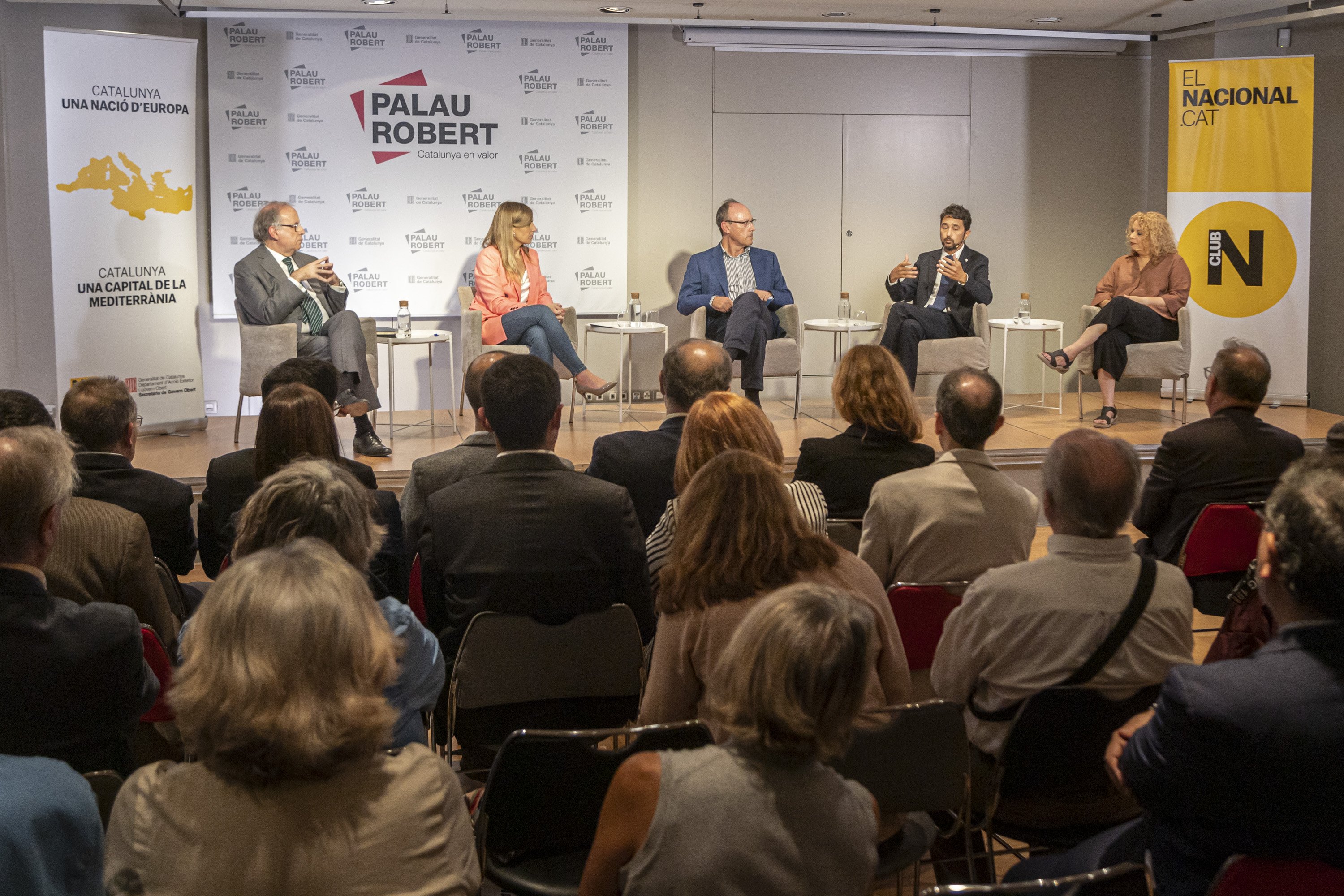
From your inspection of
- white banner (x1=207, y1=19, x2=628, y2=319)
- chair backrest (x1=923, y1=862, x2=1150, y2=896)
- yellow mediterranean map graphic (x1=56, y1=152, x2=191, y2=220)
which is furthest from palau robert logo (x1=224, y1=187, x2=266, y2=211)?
chair backrest (x1=923, y1=862, x2=1150, y2=896)

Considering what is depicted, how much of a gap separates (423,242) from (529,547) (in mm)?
5354

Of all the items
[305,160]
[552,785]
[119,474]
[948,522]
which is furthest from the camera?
[305,160]

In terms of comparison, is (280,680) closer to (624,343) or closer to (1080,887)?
(1080,887)

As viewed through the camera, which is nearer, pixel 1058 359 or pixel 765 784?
pixel 765 784

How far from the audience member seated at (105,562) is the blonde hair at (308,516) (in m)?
0.50

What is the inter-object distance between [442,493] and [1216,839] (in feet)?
5.20

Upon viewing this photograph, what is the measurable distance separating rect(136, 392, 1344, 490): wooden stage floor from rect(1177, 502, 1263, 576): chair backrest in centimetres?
254

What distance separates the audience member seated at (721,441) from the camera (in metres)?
2.75

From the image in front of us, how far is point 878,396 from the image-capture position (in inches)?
129

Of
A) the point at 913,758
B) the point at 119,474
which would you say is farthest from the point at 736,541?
the point at 119,474

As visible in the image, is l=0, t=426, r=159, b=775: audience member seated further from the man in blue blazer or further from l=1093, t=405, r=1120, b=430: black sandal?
l=1093, t=405, r=1120, b=430: black sandal

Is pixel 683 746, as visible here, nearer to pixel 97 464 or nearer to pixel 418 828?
pixel 418 828

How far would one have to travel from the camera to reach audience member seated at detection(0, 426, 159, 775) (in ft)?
5.61

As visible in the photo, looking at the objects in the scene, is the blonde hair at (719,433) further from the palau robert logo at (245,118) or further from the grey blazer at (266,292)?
the palau robert logo at (245,118)
